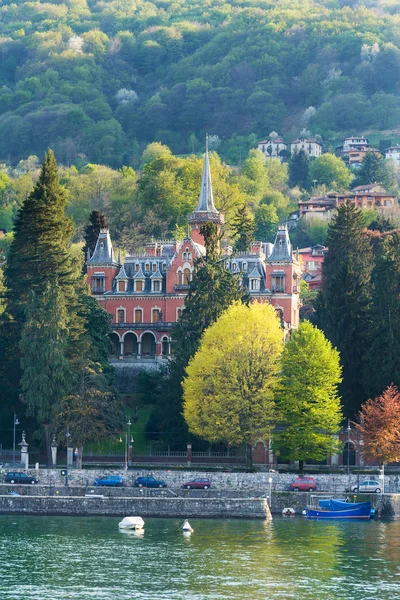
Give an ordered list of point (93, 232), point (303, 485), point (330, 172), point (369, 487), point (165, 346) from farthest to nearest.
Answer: point (330, 172)
point (93, 232)
point (165, 346)
point (369, 487)
point (303, 485)

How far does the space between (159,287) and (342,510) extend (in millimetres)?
35828

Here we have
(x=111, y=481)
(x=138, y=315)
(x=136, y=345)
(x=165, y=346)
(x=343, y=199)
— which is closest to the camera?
(x=111, y=481)

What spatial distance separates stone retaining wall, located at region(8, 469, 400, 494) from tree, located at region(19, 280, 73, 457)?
5.19 m

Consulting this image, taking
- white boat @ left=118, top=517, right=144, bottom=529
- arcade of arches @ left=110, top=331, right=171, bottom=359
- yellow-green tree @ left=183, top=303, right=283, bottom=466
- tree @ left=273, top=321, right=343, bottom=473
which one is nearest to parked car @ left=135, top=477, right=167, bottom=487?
yellow-green tree @ left=183, top=303, right=283, bottom=466

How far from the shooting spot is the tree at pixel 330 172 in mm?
192250

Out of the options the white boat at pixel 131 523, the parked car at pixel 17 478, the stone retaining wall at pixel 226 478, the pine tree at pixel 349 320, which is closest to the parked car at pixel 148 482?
the stone retaining wall at pixel 226 478

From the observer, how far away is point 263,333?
297 feet

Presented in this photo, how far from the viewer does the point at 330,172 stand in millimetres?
194500

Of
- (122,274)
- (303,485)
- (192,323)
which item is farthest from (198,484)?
(122,274)

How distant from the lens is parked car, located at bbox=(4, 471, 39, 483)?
8388 cm

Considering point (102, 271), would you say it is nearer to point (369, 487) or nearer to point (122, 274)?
point (122, 274)

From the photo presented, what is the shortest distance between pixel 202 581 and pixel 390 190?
430 ft

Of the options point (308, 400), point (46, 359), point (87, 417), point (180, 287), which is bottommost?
point (87, 417)

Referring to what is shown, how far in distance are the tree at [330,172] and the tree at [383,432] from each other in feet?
343
